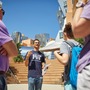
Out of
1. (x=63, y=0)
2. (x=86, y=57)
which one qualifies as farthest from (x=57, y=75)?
(x=63, y=0)

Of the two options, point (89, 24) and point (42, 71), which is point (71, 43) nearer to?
point (89, 24)

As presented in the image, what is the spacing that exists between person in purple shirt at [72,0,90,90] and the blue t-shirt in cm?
477

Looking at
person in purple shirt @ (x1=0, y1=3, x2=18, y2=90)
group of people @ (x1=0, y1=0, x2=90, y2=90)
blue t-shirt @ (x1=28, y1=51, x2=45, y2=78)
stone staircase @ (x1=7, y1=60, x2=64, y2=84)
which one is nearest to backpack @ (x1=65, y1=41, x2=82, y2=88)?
group of people @ (x1=0, y1=0, x2=90, y2=90)

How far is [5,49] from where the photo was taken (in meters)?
3.01

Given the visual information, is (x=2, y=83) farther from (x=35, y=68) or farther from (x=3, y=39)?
(x=35, y=68)

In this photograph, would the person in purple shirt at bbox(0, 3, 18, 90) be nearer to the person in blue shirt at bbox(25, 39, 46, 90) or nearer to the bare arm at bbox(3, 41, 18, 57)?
the bare arm at bbox(3, 41, 18, 57)

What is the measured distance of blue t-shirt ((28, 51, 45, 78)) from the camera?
24.1 ft

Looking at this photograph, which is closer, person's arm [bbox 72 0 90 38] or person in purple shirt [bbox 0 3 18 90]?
person's arm [bbox 72 0 90 38]

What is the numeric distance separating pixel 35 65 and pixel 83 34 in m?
4.96

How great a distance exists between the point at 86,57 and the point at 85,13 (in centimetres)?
34

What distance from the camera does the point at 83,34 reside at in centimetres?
258

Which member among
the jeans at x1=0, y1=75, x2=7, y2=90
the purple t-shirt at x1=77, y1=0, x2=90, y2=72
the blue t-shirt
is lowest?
the jeans at x1=0, y1=75, x2=7, y2=90

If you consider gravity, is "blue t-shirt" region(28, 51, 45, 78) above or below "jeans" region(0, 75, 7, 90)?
above

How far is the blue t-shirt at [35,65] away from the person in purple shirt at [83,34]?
4767 millimetres
